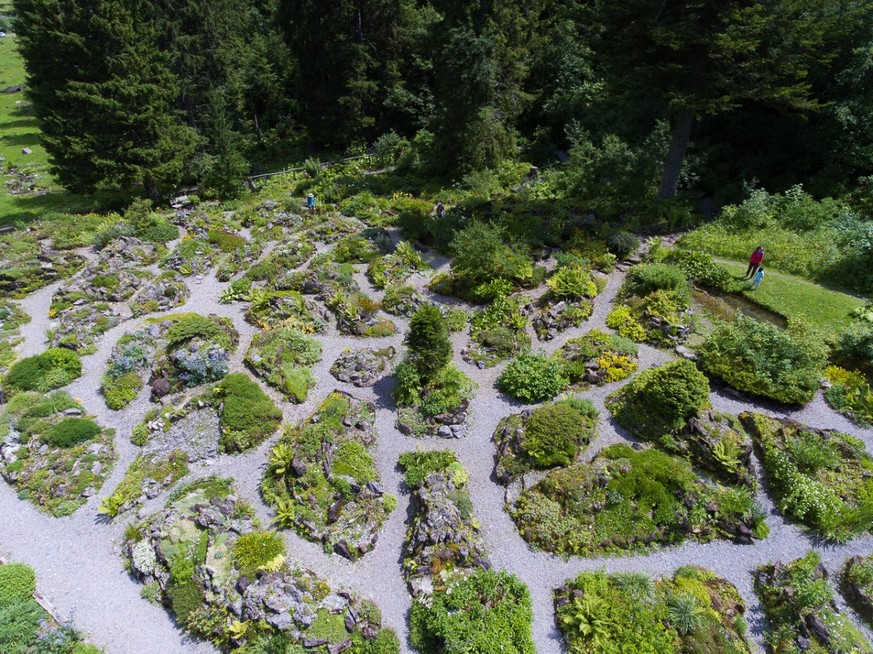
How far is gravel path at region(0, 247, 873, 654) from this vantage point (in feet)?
37.6

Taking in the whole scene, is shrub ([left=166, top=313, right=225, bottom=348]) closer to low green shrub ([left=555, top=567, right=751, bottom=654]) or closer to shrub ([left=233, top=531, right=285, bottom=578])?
shrub ([left=233, top=531, right=285, bottom=578])

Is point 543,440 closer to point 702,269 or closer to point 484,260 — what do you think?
point 484,260

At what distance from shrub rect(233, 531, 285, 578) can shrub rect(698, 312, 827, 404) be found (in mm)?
14626

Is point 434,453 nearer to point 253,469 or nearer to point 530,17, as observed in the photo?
point 253,469

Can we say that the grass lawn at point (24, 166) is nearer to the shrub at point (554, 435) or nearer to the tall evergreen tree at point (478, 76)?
the tall evergreen tree at point (478, 76)

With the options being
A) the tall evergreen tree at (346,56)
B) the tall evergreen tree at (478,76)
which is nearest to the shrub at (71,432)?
the tall evergreen tree at (478,76)

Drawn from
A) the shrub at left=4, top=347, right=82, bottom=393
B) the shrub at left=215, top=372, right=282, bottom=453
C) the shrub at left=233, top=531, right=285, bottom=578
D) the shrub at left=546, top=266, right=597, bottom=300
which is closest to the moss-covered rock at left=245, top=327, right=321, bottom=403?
the shrub at left=215, top=372, right=282, bottom=453

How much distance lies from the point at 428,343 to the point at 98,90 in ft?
93.6

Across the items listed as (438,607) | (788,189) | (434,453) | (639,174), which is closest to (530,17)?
(639,174)

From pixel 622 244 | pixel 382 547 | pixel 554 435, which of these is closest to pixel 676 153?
pixel 622 244

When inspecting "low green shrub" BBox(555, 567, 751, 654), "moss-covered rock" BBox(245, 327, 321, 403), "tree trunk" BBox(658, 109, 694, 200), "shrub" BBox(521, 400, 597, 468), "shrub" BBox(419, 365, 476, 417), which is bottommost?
"moss-covered rock" BBox(245, 327, 321, 403)

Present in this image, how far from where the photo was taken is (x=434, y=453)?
1461 cm

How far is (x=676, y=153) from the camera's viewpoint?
2595 cm

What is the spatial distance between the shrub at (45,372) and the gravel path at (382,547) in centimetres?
167
